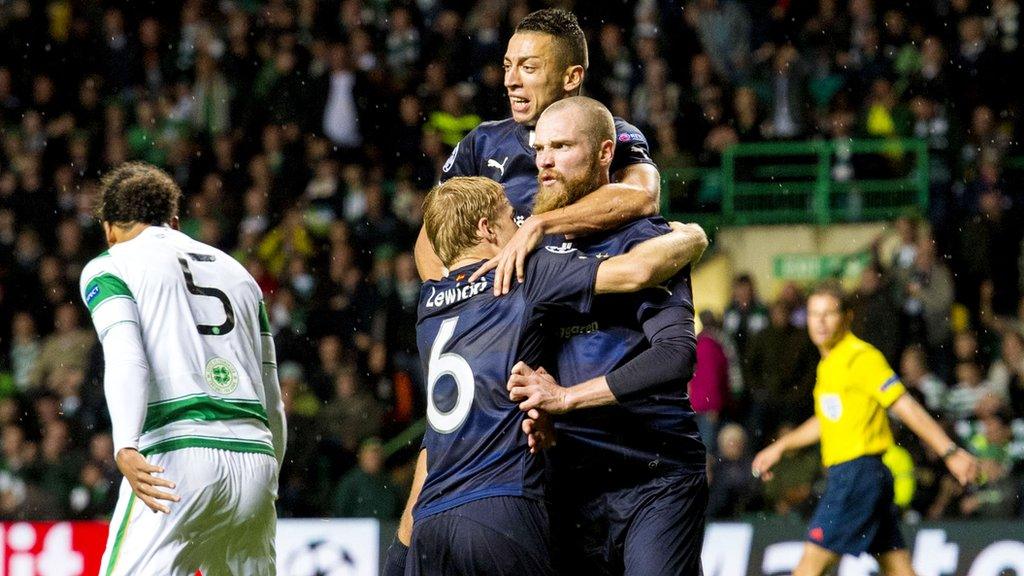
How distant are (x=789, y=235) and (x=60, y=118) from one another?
745 cm

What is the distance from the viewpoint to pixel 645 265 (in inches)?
182

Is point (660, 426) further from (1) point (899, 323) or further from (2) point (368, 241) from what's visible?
(2) point (368, 241)

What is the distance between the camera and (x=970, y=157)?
14219 millimetres

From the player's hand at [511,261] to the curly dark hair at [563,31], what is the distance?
110cm

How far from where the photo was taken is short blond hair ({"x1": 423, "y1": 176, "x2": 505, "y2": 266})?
460 centimetres

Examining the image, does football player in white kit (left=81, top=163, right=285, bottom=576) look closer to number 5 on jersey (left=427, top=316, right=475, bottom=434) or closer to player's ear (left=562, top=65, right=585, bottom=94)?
number 5 on jersey (left=427, top=316, right=475, bottom=434)

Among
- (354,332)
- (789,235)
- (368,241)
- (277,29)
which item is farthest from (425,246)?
(277,29)

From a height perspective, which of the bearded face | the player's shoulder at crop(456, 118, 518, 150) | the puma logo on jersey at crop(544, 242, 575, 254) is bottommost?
the puma logo on jersey at crop(544, 242, 575, 254)

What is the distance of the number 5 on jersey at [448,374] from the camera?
14.4 ft

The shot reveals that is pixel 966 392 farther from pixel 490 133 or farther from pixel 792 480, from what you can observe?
pixel 490 133

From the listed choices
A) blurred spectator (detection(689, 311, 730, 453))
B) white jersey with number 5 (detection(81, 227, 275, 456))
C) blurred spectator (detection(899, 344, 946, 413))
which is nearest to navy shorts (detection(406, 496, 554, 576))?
white jersey with number 5 (detection(81, 227, 275, 456))

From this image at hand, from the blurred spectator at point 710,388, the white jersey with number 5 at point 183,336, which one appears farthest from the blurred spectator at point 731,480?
the white jersey with number 5 at point 183,336

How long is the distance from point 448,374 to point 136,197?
186cm

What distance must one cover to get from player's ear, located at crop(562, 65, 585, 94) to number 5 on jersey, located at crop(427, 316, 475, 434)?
1372 mm
